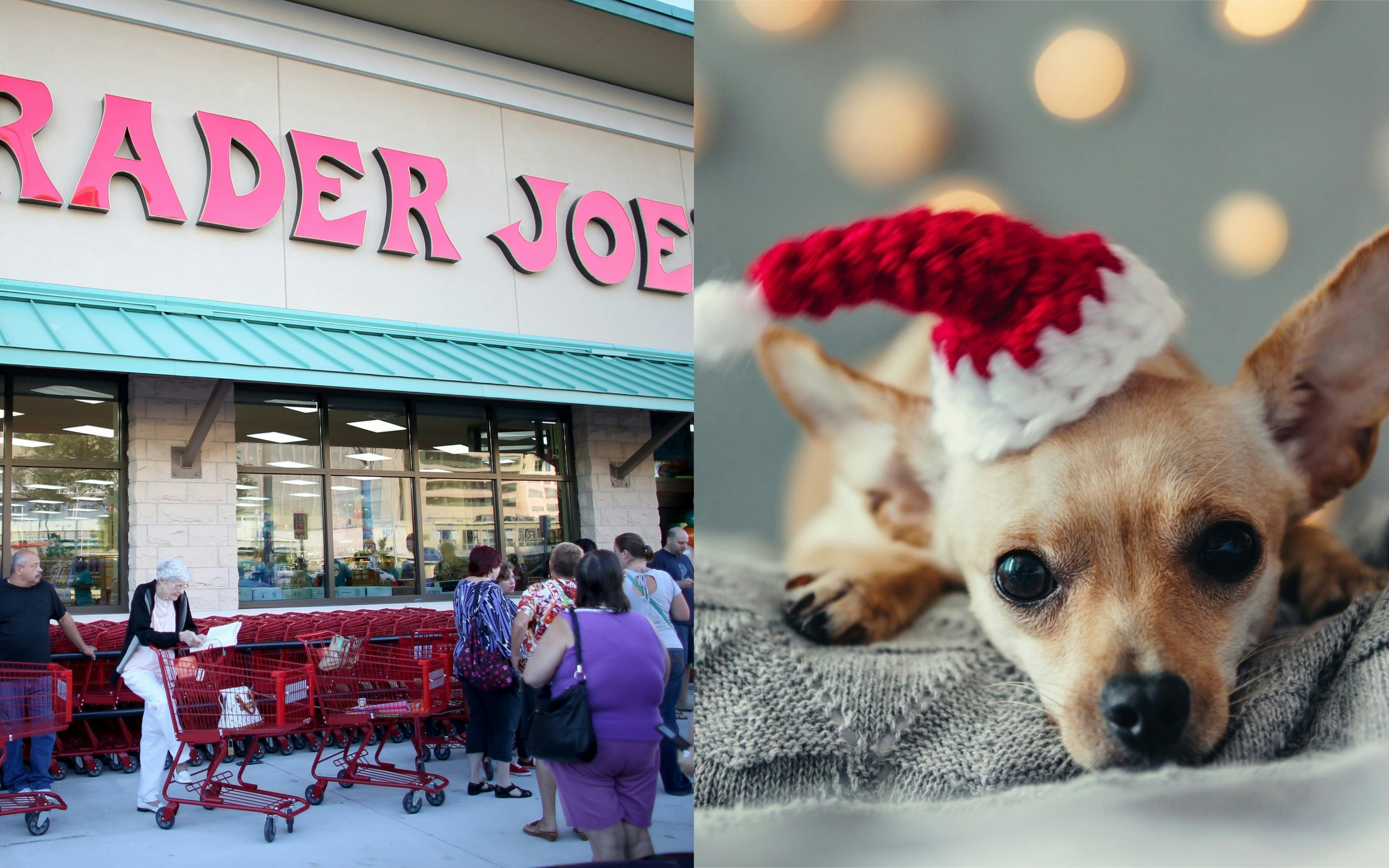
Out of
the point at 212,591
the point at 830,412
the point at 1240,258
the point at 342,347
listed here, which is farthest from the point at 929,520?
the point at 212,591

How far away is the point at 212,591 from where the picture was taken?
35.7 ft

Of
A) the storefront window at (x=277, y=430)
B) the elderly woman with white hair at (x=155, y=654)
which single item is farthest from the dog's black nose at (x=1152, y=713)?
the storefront window at (x=277, y=430)

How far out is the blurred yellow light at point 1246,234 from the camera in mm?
2029

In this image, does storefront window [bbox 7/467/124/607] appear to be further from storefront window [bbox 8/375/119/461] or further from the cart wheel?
the cart wheel

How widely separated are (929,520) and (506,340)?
11.1 m

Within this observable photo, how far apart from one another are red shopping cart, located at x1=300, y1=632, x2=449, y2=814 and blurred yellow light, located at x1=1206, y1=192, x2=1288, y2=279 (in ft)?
20.3

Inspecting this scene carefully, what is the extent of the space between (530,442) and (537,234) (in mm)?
2767

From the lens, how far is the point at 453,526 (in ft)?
42.7

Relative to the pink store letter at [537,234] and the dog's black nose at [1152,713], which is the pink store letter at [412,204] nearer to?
the pink store letter at [537,234]

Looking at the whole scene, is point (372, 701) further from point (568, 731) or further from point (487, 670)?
point (568, 731)

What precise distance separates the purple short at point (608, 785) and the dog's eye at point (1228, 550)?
279 cm

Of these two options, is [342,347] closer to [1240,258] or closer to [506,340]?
[506,340]

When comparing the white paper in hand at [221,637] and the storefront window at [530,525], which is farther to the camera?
the storefront window at [530,525]

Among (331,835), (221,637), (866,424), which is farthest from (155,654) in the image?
(866,424)
